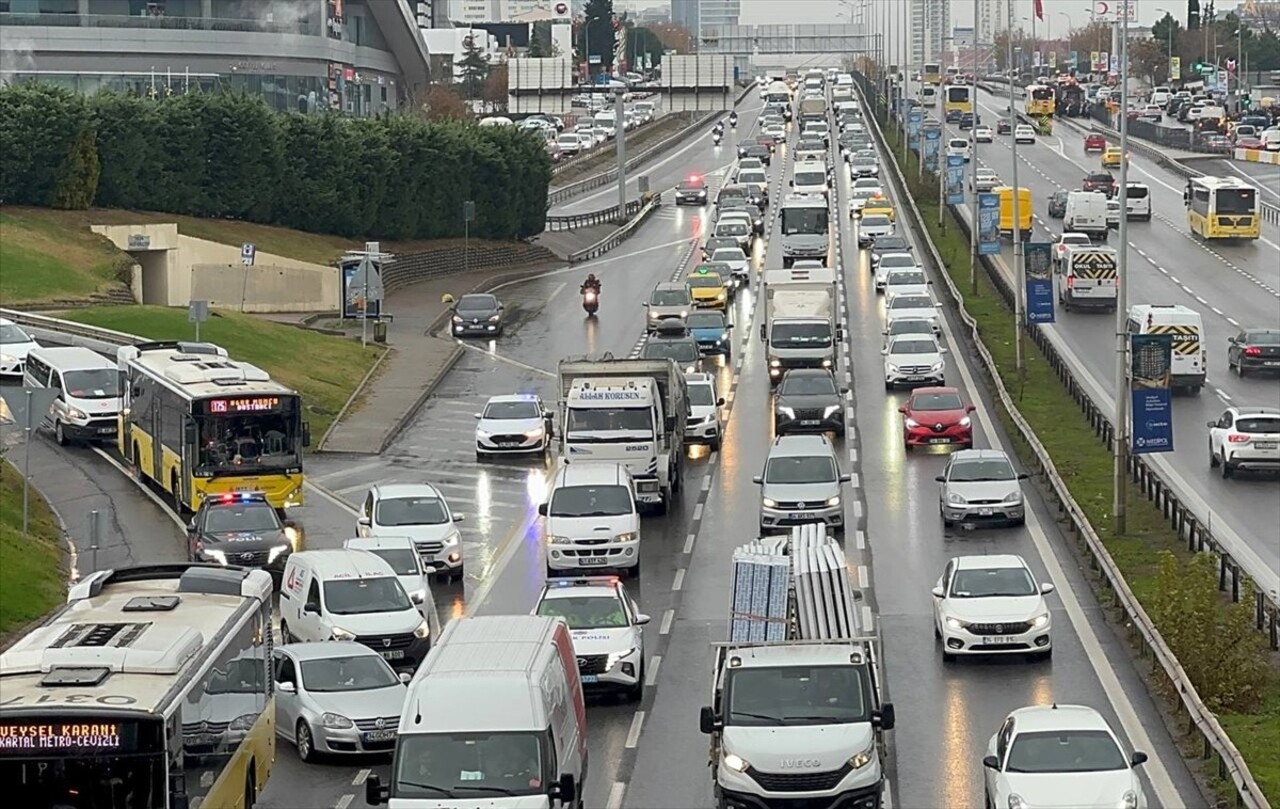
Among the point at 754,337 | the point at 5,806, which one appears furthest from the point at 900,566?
the point at 754,337

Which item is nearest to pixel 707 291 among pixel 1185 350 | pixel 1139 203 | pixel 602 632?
pixel 1185 350

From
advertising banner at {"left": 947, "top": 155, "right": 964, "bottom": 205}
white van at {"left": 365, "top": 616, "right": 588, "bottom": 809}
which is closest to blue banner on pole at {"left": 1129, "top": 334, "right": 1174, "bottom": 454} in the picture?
white van at {"left": 365, "top": 616, "right": 588, "bottom": 809}

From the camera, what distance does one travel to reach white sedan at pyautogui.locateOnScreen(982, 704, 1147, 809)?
883 inches

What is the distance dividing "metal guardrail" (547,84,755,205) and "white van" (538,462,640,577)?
70438 millimetres

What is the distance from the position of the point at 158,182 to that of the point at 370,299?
17.1 metres

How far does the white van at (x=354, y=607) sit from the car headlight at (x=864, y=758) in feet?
33.2

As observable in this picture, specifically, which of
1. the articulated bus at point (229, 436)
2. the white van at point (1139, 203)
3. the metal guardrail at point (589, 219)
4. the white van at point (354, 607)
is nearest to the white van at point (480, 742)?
the white van at point (354, 607)

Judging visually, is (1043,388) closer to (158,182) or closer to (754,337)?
(754,337)

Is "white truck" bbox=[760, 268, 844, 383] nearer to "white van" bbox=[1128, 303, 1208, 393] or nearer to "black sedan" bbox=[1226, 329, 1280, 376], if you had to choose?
"white van" bbox=[1128, 303, 1208, 393]

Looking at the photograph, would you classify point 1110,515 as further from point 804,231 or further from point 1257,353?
point 804,231

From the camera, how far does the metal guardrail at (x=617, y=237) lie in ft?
307

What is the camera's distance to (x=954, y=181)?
104m

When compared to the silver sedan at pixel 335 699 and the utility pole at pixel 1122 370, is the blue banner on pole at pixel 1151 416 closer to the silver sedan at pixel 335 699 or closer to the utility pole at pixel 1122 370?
the utility pole at pixel 1122 370

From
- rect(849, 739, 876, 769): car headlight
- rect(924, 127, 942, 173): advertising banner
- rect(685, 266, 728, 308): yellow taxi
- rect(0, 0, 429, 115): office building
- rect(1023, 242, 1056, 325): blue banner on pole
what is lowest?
rect(849, 739, 876, 769): car headlight
